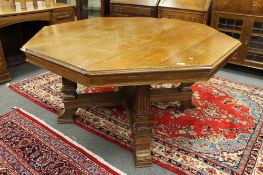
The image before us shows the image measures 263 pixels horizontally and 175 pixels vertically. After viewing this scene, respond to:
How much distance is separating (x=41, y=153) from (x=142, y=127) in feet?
2.46

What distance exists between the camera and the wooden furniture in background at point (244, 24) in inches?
110

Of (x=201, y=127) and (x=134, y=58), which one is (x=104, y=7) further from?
(x=134, y=58)

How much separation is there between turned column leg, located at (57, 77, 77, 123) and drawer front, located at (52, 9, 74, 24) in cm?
171

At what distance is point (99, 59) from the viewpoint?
1.27 metres

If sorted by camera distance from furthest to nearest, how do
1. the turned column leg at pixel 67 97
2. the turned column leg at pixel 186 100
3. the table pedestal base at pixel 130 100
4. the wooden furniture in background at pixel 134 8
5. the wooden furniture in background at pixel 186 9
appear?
the wooden furniture in background at pixel 134 8 < the wooden furniture in background at pixel 186 9 < the turned column leg at pixel 186 100 < the turned column leg at pixel 67 97 < the table pedestal base at pixel 130 100

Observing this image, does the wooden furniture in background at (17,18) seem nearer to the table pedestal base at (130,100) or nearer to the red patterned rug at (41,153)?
the red patterned rug at (41,153)

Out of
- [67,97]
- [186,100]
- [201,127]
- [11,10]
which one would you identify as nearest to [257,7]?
[186,100]

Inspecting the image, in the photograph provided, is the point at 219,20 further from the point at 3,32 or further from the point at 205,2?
the point at 3,32

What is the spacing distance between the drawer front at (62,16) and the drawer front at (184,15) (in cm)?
133

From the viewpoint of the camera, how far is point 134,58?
1.30 metres

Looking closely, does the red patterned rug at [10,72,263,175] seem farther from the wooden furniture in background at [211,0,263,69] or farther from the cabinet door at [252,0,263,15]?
the cabinet door at [252,0,263,15]

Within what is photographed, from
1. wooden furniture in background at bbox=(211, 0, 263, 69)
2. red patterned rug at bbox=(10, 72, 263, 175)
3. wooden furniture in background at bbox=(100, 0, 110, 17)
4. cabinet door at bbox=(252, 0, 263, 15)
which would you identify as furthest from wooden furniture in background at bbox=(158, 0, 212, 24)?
wooden furniture in background at bbox=(100, 0, 110, 17)

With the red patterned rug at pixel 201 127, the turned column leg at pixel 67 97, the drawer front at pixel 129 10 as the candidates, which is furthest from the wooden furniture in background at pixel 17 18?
the turned column leg at pixel 67 97

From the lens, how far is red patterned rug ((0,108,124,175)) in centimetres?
152
